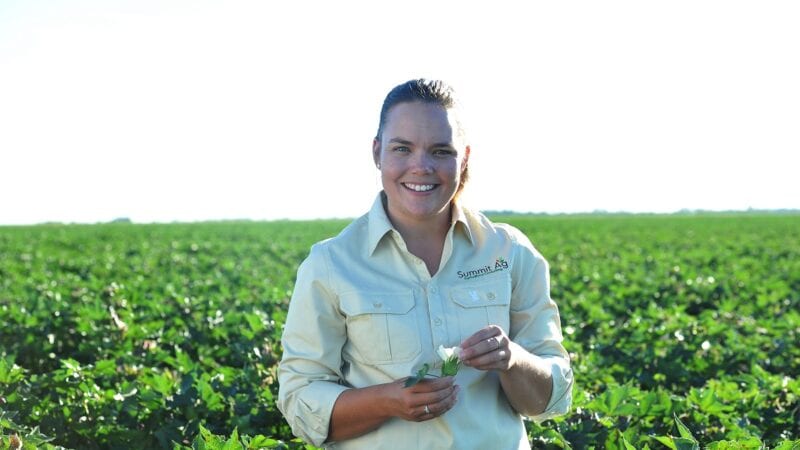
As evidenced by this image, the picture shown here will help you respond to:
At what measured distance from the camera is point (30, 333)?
19.9 feet

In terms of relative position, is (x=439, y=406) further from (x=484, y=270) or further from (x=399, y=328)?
(x=484, y=270)

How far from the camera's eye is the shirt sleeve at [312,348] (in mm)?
2580

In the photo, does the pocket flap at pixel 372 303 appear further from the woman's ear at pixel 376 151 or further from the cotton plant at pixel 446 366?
the woman's ear at pixel 376 151

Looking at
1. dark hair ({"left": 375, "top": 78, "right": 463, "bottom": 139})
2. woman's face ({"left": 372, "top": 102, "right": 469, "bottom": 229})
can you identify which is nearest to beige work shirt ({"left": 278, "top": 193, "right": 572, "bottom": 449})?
woman's face ({"left": 372, "top": 102, "right": 469, "bottom": 229})

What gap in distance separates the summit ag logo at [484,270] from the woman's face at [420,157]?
22 cm

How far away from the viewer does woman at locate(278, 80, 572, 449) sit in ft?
8.33

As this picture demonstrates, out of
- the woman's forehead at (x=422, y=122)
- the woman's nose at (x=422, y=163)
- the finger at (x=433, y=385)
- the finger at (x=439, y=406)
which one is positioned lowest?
the finger at (x=439, y=406)

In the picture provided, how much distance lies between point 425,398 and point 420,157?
2.39 feet

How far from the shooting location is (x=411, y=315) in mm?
2586

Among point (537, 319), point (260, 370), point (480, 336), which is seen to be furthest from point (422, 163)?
point (260, 370)

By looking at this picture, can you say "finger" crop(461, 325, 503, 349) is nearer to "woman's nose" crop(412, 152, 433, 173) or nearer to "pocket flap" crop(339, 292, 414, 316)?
A: "pocket flap" crop(339, 292, 414, 316)

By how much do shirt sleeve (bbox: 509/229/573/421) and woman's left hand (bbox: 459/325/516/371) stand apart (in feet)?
1.26

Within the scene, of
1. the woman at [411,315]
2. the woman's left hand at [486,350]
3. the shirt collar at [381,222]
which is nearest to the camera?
the woman's left hand at [486,350]

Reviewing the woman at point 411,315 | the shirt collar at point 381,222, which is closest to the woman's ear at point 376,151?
the woman at point 411,315
